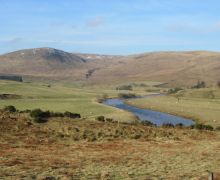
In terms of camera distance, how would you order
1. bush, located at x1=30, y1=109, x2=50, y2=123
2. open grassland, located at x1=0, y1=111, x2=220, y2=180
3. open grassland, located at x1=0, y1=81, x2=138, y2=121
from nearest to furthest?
open grassland, located at x1=0, y1=111, x2=220, y2=180 → bush, located at x1=30, y1=109, x2=50, y2=123 → open grassland, located at x1=0, y1=81, x2=138, y2=121

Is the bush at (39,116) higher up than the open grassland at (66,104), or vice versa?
the bush at (39,116)

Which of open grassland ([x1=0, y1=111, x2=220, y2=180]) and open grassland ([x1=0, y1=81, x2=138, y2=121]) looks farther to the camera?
open grassland ([x1=0, y1=81, x2=138, y2=121])

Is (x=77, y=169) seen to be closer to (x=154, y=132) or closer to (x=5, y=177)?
(x=5, y=177)

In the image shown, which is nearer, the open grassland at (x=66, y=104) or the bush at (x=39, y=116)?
the bush at (x=39, y=116)

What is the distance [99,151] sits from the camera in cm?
3466

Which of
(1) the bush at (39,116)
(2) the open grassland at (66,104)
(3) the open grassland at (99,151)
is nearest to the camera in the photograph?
(3) the open grassland at (99,151)

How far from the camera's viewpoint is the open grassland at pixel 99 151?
83.1 feet

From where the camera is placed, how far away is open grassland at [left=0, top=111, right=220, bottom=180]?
998 inches

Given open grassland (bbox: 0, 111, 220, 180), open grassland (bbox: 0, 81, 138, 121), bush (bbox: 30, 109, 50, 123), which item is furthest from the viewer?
open grassland (bbox: 0, 81, 138, 121)

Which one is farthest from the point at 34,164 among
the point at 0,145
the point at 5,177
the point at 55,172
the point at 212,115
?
the point at 212,115

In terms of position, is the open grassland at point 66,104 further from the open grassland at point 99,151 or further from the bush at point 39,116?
the open grassland at point 99,151

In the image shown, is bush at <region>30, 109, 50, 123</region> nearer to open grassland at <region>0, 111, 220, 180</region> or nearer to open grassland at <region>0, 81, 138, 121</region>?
open grassland at <region>0, 111, 220, 180</region>

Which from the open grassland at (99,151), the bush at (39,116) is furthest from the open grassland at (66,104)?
the open grassland at (99,151)

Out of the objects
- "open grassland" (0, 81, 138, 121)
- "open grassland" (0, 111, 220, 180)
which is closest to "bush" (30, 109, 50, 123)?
"open grassland" (0, 111, 220, 180)
